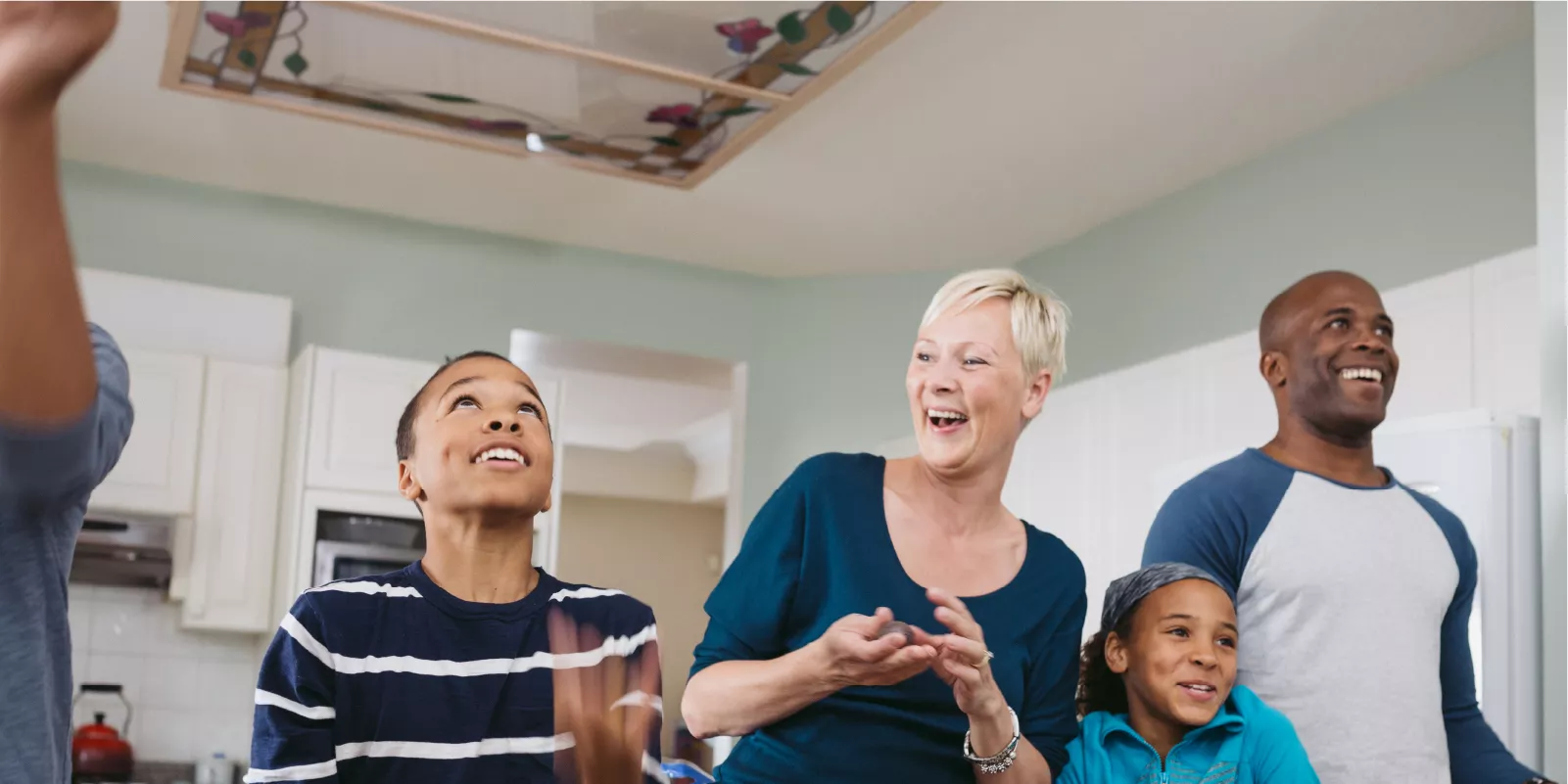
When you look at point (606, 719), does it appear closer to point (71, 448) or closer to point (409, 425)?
point (71, 448)

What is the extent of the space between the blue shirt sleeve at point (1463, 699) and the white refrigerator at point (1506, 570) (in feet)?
2.35

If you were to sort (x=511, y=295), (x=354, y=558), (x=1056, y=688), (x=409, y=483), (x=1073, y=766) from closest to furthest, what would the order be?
(x=409, y=483)
(x=1056, y=688)
(x=1073, y=766)
(x=354, y=558)
(x=511, y=295)

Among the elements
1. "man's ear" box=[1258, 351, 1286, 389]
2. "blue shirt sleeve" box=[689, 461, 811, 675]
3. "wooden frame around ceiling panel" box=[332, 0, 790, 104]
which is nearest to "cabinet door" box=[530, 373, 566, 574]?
"wooden frame around ceiling panel" box=[332, 0, 790, 104]

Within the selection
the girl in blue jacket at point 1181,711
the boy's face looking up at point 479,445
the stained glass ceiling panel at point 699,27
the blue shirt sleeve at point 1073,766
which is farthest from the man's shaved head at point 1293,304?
the stained glass ceiling panel at point 699,27

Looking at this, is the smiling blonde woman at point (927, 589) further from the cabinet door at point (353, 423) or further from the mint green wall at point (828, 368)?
the mint green wall at point (828, 368)

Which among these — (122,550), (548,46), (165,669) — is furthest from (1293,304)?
(165,669)

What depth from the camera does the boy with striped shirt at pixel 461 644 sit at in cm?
116

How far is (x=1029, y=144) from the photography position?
442 centimetres

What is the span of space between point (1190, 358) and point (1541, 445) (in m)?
1.35

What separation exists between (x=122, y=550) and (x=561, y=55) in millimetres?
2189

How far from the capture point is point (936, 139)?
4383 millimetres

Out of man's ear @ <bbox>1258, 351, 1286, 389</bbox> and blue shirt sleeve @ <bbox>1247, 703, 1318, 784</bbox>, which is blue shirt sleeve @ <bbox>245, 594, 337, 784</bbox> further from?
man's ear @ <bbox>1258, 351, 1286, 389</bbox>

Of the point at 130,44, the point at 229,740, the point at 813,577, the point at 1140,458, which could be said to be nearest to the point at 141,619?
the point at 229,740

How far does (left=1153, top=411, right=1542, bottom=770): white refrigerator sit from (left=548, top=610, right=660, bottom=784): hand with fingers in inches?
85.3
